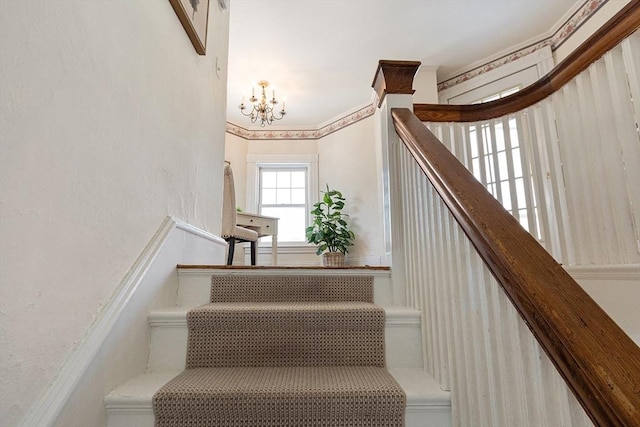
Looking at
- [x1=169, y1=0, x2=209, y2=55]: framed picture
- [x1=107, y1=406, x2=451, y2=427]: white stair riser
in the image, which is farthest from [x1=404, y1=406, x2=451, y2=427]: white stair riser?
[x1=169, y1=0, x2=209, y2=55]: framed picture

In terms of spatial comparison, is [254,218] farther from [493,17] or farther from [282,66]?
[493,17]

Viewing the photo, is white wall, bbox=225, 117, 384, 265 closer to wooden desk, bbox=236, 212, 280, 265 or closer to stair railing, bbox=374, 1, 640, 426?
wooden desk, bbox=236, 212, 280, 265

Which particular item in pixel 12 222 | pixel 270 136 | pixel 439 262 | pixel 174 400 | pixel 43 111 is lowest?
pixel 174 400

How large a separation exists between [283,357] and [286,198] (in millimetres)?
4663

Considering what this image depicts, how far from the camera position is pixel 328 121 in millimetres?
5855

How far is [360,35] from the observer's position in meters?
3.91

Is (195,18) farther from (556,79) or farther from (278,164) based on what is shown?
(278,164)

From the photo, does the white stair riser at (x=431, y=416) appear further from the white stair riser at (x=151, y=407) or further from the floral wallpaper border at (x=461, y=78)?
the floral wallpaper border at (x=461, y=78)

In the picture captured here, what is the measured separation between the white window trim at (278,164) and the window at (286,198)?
0.07 meters

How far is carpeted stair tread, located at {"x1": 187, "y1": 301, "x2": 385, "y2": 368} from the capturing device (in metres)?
1.28

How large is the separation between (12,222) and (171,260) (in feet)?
2.65

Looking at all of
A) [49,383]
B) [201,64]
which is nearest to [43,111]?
[49,383]

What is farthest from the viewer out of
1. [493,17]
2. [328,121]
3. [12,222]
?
[328,121]

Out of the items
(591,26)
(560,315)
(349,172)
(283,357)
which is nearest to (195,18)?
(283,357)
